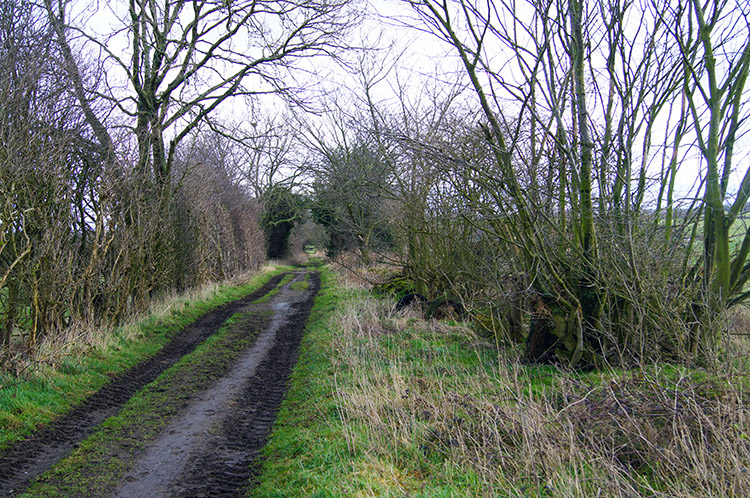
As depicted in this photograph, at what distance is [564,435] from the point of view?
12.7 ft

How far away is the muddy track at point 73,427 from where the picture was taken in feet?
14.9

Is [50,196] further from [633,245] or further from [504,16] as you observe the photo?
[633,245]

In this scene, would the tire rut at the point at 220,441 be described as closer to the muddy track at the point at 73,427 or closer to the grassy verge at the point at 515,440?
the grassy verge at the point at 515,440

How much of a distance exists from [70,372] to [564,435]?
6801 millimetres

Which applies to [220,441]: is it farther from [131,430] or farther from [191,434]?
[131,430]

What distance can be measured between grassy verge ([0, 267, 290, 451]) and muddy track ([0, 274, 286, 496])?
0.14 m

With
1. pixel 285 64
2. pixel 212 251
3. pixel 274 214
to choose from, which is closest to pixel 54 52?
pixel 285 64

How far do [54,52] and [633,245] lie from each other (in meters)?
9.78

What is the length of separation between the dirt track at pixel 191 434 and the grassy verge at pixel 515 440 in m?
0.35

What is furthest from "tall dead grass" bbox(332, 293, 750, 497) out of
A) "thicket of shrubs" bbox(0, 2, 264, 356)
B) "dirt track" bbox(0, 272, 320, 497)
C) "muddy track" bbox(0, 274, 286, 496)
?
"thicket of shrubs" bbox(0, 2, 264, 356)

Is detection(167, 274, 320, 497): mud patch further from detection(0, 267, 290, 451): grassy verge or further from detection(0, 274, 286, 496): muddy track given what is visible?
detection(0, 267, 290, 451): grassy verge

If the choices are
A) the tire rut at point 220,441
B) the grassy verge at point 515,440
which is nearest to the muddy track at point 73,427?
the tire rut at point 220,441

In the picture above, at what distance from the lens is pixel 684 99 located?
6.02 metres

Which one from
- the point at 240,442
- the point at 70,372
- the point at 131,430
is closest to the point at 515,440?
the point at 240,442
